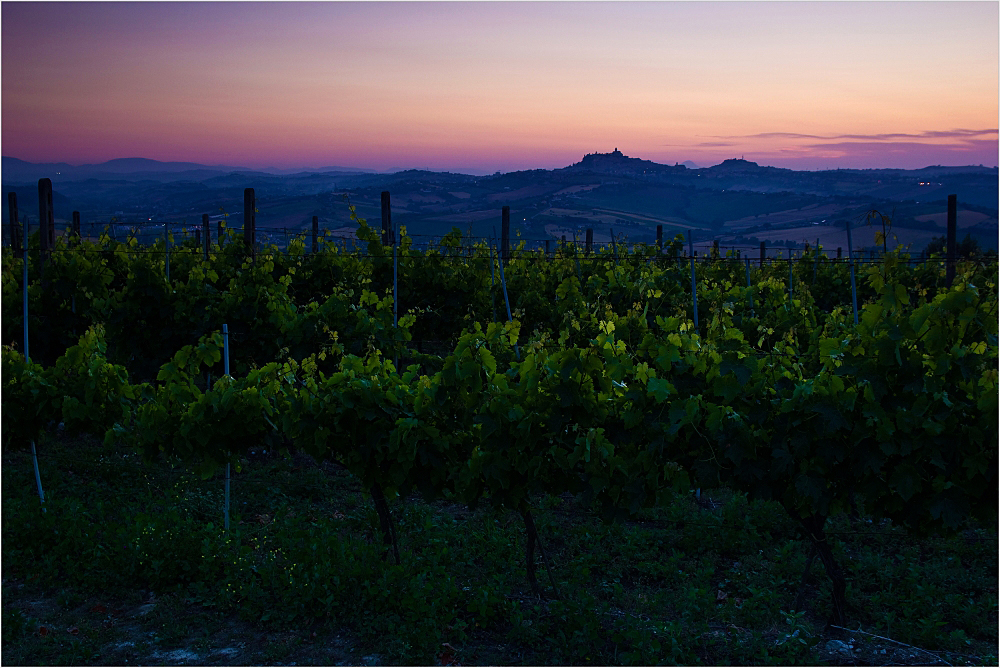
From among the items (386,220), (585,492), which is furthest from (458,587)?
(386,220)

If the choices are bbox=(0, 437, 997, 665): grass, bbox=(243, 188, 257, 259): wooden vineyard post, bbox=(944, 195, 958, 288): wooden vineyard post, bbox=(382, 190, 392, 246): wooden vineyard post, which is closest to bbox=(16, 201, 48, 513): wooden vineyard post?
bbox=(0, 437, 997, 665): grass

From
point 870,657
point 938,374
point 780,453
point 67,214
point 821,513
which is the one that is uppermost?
point 67,214

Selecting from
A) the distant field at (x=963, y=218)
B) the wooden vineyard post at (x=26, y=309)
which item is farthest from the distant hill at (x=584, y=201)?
the wooden vineyard post at (x=26, y=309)

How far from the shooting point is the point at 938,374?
4.11 meters

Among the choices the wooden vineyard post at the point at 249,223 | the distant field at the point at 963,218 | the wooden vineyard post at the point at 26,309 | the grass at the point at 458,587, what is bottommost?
the grass at the point at 458,587

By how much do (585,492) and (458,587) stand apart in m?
1.28

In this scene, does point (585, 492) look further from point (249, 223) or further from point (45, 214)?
point (45, 214)

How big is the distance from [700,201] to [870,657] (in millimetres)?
150206

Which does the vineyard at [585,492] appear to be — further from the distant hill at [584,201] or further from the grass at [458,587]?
the distant hill at [584,201]

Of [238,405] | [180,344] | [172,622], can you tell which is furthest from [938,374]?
[180,344]

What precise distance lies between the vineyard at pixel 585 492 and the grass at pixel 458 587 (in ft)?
0.08

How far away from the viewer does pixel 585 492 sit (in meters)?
4.71

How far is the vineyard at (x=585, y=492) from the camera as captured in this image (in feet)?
14.0

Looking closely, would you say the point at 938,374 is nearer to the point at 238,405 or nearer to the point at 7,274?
the point at 238,405
